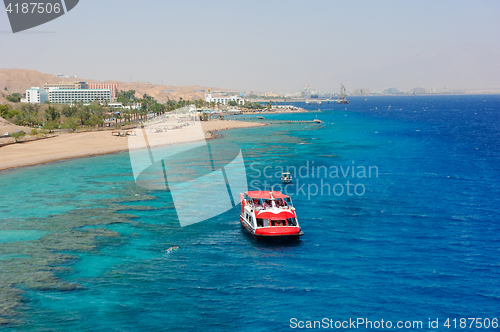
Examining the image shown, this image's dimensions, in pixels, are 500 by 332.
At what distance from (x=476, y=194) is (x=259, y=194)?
3590 centimetres

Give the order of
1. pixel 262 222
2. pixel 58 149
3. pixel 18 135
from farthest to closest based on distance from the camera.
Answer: pixel 18 135, pixel 58 149, pixel 262 222

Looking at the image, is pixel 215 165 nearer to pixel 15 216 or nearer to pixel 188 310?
pixel 15 216

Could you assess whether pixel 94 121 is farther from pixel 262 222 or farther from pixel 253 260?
pixel 253 260

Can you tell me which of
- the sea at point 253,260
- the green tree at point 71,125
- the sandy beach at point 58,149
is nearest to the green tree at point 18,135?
the sandy beach at point 58,149

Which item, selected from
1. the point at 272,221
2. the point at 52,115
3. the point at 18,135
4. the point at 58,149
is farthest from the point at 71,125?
the point at 272,221

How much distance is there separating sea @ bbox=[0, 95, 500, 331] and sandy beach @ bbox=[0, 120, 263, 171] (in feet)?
73.5

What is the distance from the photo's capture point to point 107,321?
27969 mm

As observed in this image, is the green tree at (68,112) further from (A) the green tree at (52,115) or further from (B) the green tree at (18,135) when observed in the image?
(B) the green tree at (18,135)

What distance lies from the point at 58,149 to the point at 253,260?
3451 inches

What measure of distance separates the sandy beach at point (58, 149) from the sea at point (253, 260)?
2239 cm

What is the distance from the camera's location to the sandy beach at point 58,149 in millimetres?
92344

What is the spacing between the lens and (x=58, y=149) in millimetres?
109438

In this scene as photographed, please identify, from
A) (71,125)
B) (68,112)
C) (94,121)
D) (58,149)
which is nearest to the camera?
(58,149)

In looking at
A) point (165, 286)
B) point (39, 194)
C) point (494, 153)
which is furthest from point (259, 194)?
point (494, 153)
